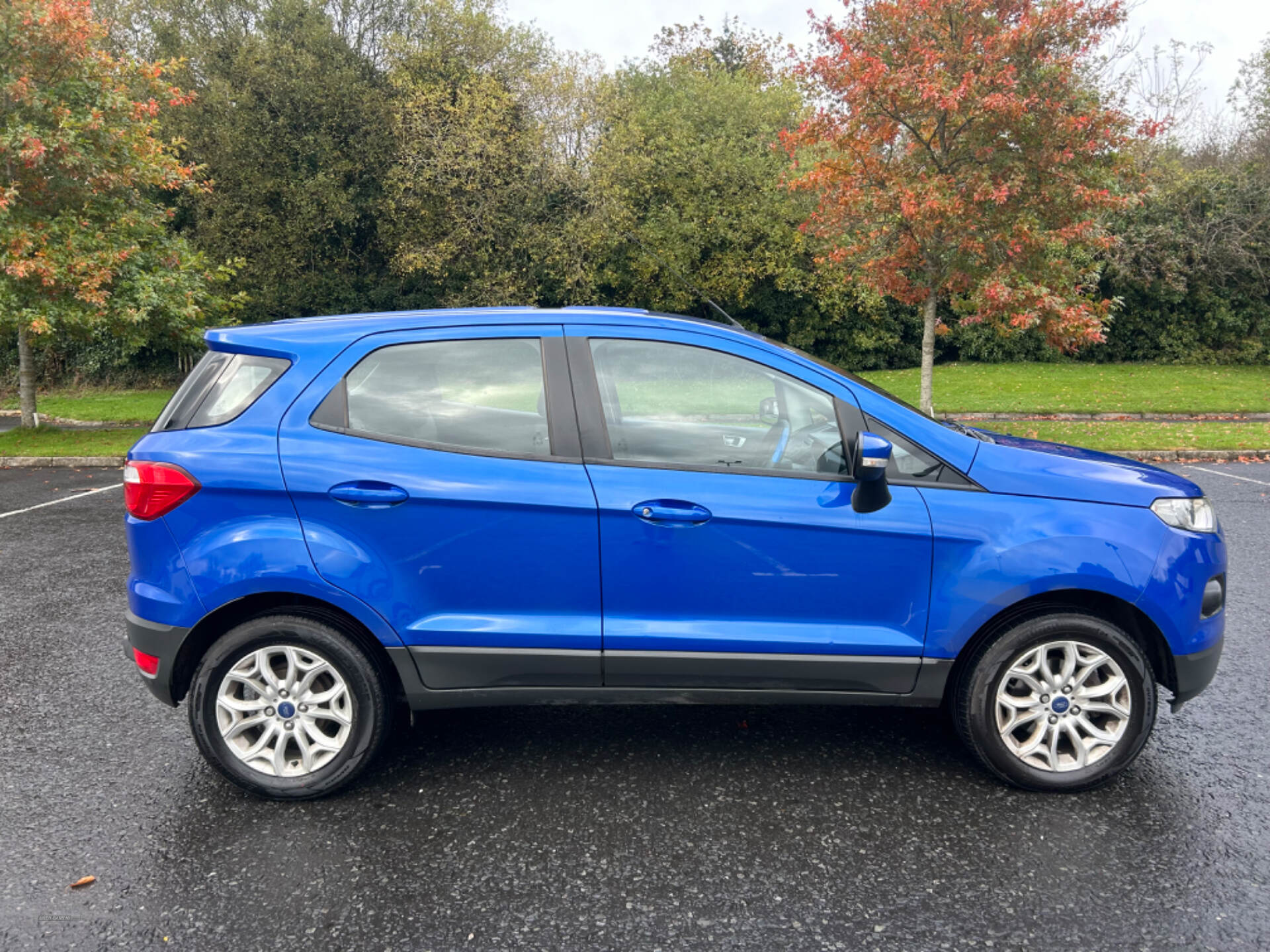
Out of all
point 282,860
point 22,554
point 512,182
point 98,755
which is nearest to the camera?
point 282,860

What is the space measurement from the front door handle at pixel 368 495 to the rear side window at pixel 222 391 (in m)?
0.52

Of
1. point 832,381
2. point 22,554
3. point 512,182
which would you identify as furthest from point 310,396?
point 512,182

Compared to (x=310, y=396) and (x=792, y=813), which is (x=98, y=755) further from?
(x=792, y=813)

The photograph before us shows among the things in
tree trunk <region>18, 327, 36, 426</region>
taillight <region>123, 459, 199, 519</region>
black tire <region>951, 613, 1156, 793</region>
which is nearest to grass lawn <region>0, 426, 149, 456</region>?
tree trunk <region>18, 327, 36, 426</region>

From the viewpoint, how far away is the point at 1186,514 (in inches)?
134

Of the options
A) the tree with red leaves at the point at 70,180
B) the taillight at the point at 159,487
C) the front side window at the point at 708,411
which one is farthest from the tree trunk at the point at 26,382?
the front side window at the point at 708,411

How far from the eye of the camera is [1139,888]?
278 centimetres

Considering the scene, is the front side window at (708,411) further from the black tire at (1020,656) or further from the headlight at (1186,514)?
the headlight at (1186,514)

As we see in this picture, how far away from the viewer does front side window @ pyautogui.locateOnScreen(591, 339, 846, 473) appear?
336 centimetres

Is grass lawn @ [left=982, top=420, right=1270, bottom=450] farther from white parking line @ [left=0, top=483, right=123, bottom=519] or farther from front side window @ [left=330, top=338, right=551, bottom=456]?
white parking line @ [left=0, top=483, right=123, bottom=519]

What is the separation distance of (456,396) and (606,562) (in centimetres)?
86

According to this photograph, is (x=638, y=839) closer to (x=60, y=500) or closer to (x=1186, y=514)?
(x=1186, y=514)

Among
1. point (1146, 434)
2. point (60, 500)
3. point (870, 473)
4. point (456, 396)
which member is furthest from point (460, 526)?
point (1146, 434)

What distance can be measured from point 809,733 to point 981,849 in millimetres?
1030
